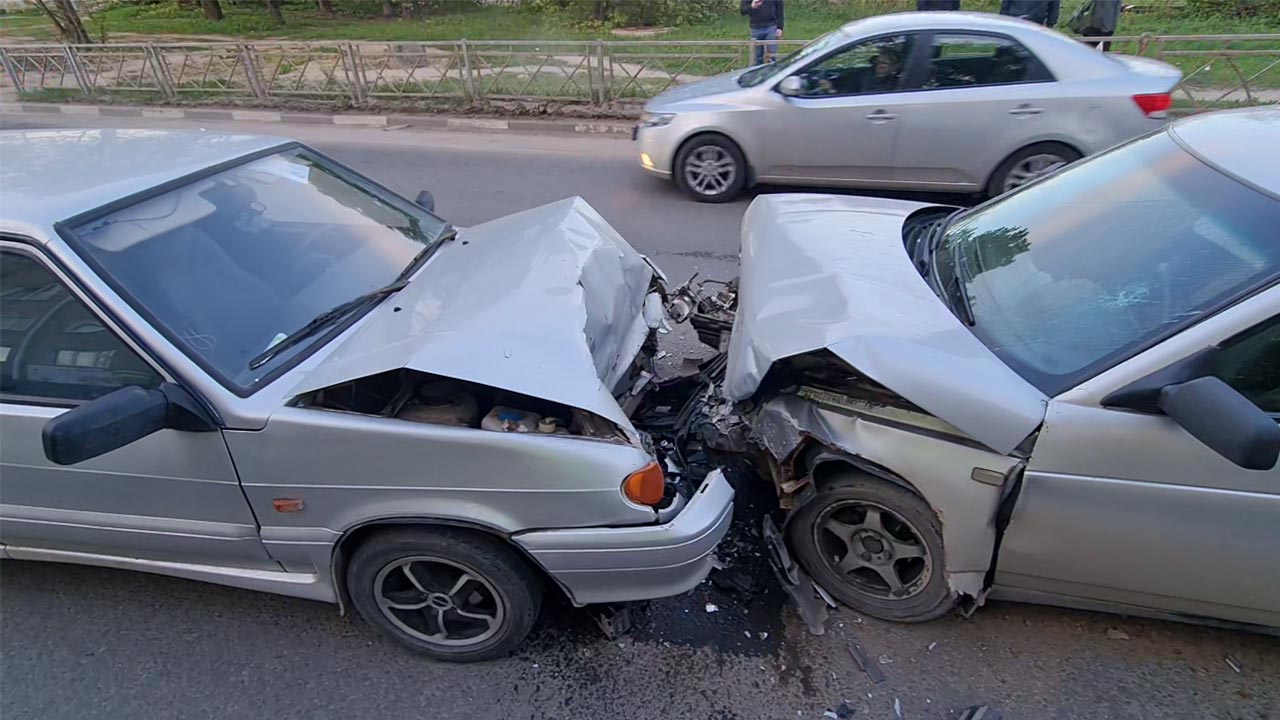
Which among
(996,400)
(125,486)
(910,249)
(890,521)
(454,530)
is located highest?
(910,249)

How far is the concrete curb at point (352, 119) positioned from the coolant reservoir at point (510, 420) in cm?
846

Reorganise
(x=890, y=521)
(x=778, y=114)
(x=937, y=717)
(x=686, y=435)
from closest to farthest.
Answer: (x=937, y=717), (x=890, y=521), (x=686, y=435), (x=778, y=114)

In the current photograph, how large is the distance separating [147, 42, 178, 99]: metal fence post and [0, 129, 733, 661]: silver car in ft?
41.2

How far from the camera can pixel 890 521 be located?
250cm

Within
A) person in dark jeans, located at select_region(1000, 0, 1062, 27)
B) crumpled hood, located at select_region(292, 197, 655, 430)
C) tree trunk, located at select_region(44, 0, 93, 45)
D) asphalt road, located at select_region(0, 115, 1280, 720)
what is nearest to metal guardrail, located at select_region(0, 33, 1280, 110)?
person in dark jeans, located at select_region(1000, 0, 1062, 27)

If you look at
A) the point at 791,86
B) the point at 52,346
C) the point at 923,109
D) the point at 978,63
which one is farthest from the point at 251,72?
the point at 52,346

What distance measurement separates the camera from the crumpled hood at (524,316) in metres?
2.16

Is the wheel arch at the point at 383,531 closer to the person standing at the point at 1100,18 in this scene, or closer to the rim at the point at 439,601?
the rim at the point at 439,601

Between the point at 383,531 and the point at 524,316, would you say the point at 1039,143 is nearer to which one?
the point at 524,316

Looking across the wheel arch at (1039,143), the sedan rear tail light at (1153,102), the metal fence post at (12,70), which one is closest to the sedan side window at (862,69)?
the wheel arch at (1039,143)

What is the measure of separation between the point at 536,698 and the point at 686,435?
1.10m

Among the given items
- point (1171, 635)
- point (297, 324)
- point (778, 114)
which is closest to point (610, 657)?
point (297, 324)

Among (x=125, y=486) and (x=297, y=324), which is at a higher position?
(x=297, y=324)

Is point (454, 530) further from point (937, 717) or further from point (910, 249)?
point (910, 249)
